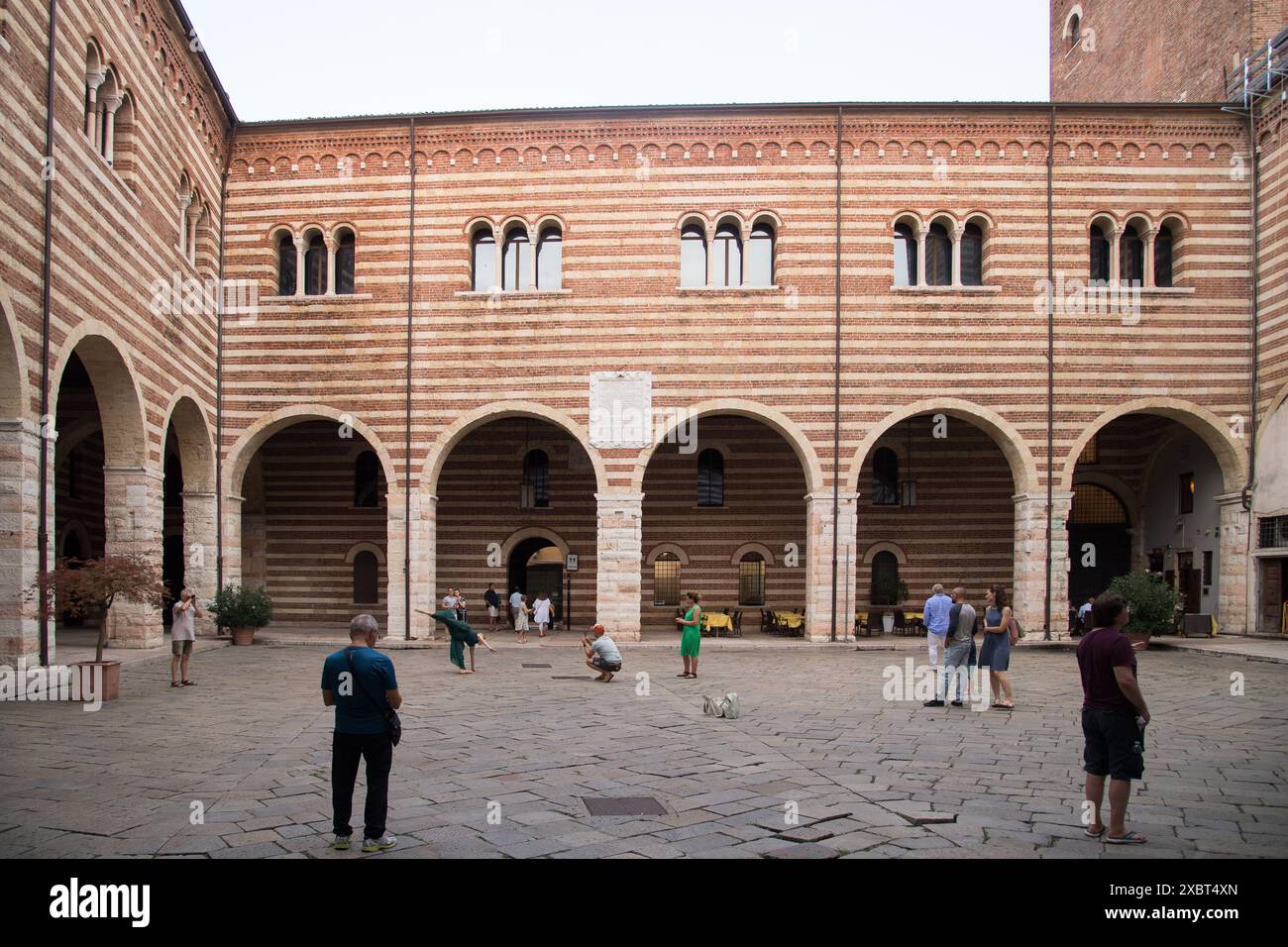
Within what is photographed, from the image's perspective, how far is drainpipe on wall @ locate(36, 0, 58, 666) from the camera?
39.8ft

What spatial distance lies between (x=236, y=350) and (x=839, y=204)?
13480 mm

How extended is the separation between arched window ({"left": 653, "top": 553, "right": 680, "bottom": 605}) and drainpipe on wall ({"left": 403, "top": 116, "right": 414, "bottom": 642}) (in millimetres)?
6317

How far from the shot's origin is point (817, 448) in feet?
63.4

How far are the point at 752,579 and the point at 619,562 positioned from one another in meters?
4.85

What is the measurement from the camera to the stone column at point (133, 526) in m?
15.7

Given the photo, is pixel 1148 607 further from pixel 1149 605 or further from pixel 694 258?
pixel 694 258

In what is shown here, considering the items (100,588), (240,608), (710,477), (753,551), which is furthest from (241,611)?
(753,551)

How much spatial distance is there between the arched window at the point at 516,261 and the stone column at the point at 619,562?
5.11m

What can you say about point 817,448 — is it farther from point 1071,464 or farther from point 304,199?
point 304,199

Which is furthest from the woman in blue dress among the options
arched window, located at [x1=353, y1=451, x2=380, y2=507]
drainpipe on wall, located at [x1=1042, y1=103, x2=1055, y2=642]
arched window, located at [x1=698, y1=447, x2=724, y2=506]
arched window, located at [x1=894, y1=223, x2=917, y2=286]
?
arched window, located at [x1=353, y1=451, x2=380, y2=507]

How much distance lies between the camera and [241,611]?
18609 millimetres

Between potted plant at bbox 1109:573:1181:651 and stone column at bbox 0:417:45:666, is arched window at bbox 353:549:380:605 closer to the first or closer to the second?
stone column at bbox 0:417:45:666

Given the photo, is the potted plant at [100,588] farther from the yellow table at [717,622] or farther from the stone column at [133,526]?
the yellow table at [717,622]

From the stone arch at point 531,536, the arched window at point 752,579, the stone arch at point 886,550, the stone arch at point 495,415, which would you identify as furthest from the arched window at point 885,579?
the stone arch at point 531,536
